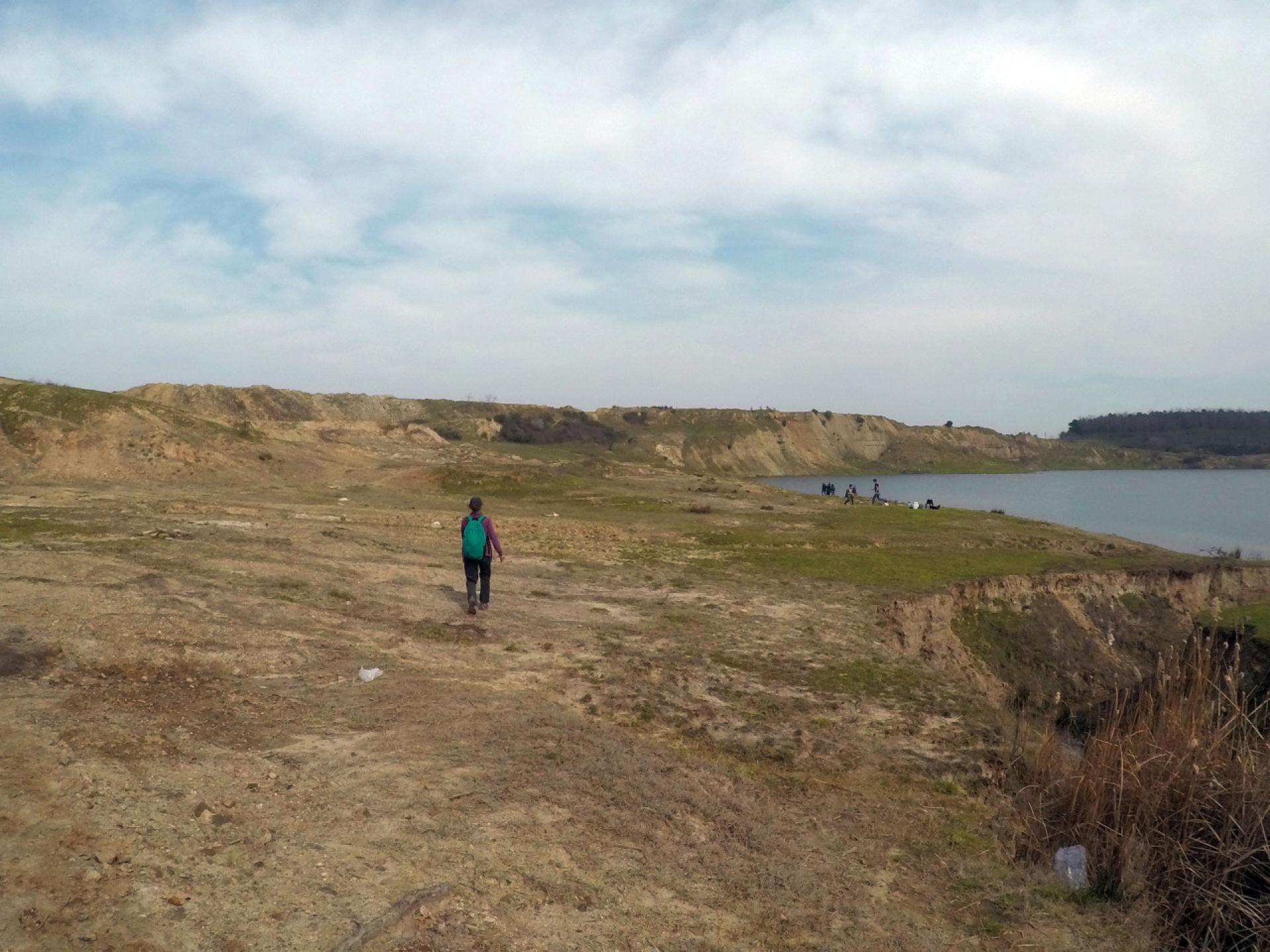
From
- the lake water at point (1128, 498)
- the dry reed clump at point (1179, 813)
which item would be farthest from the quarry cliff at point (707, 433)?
the dry reed clump at point (1179, 813)

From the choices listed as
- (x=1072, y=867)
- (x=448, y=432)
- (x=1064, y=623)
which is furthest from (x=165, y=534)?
(x=448, y=432)

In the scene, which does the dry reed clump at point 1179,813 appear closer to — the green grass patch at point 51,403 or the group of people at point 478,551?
the group of people at point 478,551

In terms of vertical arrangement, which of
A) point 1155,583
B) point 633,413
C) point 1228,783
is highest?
point 633,413

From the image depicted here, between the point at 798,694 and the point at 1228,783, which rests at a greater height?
the point at 1228,783

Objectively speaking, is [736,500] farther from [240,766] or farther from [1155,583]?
[240,766]

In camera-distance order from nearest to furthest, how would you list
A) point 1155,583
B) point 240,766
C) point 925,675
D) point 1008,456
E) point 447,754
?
1. point 240,766
2. point 447,754
3. point 925,675
4. point 1155,583
5. point 1008,456

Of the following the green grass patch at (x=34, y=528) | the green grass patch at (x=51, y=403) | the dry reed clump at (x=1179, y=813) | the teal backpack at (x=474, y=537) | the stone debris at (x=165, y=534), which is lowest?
the dry reed clump at (x=1179, y=813)

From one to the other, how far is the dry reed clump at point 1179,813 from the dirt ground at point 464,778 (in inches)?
17.7

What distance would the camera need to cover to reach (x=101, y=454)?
3856cm

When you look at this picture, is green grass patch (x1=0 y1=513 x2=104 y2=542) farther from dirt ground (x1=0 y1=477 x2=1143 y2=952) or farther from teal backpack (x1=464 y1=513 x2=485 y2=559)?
teal backpack (x1=464 y1=513 x2=485 y2=559)

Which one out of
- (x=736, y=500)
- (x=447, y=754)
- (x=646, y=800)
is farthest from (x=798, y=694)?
(x=736, y=500)

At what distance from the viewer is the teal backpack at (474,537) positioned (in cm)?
1338

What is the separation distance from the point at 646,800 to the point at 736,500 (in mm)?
38853

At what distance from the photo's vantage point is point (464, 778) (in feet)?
23.5
